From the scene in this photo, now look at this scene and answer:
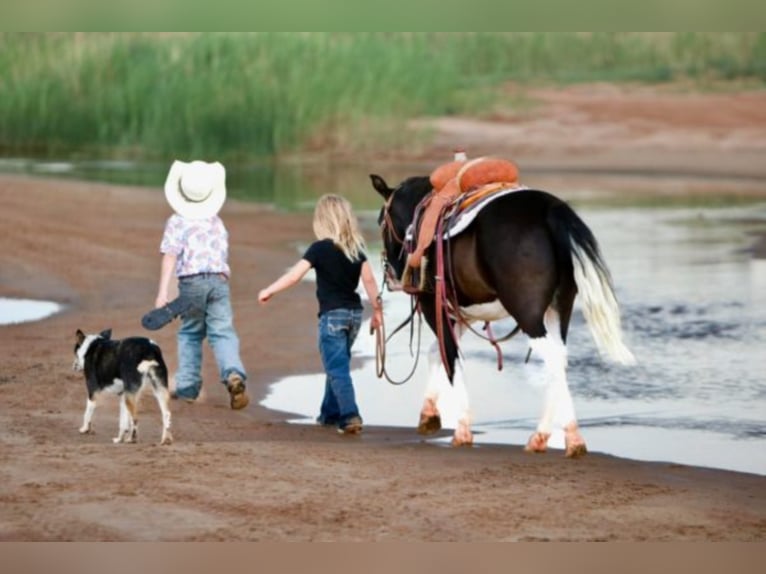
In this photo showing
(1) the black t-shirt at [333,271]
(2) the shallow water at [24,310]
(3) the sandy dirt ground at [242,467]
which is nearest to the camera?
(3) the sandy dirt ground at [242,467]

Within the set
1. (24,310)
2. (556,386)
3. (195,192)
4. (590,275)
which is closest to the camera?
(590,275)

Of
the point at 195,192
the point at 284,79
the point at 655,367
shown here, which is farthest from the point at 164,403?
the point at 284,79

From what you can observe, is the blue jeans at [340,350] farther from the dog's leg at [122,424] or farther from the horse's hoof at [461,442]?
the dog's leg at [122,424]

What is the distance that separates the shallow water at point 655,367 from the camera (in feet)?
24.5

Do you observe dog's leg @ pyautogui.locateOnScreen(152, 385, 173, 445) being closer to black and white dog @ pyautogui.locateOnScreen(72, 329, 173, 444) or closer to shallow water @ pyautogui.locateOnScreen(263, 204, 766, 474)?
black and white dog @ pyautogui.locateOnScreen(72, 329, 173, 444)

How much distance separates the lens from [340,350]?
7.16 metres

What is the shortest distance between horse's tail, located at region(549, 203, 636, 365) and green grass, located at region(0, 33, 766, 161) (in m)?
2.80

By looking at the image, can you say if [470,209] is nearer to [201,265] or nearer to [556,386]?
[556,386]

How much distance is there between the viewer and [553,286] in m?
6.71

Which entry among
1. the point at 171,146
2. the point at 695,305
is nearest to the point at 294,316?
the point at 171,146

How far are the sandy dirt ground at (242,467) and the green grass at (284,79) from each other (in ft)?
1.20

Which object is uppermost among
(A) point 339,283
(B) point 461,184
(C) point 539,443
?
(B) point 461,184

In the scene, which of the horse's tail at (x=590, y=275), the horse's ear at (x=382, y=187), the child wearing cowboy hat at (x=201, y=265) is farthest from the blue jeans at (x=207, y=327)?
the horse's tail at (x=590, y=275)

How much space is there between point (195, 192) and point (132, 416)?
946mm
